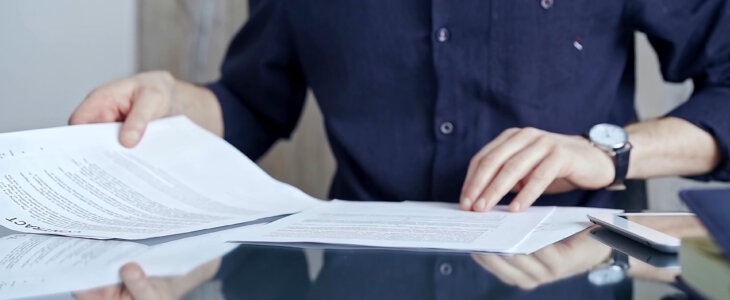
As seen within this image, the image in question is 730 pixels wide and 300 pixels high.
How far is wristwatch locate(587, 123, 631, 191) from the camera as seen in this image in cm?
82

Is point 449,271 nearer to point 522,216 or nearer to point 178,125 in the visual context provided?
point 522,216

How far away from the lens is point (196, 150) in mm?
817

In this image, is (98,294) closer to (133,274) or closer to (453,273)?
(133,274)

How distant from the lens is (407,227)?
601mm

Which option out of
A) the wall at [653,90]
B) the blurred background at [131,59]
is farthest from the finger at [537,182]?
the wall at [653,90]

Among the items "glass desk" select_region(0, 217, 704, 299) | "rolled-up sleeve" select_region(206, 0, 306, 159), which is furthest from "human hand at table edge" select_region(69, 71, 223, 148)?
"glass desk" select_region(0, 217, 704, 299)

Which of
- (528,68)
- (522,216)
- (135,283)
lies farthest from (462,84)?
(135,283)

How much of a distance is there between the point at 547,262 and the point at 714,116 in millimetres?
505

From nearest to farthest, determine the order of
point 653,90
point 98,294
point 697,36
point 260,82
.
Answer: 1. point 98,294
2. point 697,36
3. point 260,82
4. point 653,90

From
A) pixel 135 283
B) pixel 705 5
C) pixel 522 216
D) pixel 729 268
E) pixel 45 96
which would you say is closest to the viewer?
pixel 729 268

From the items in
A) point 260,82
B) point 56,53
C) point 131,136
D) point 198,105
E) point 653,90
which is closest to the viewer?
point 131,136

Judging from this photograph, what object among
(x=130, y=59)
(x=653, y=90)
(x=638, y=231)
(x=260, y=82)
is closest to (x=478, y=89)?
(x=260, y=82)

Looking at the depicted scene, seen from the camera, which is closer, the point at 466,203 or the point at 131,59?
the point at 466,203

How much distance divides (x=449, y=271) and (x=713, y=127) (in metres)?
0.55
